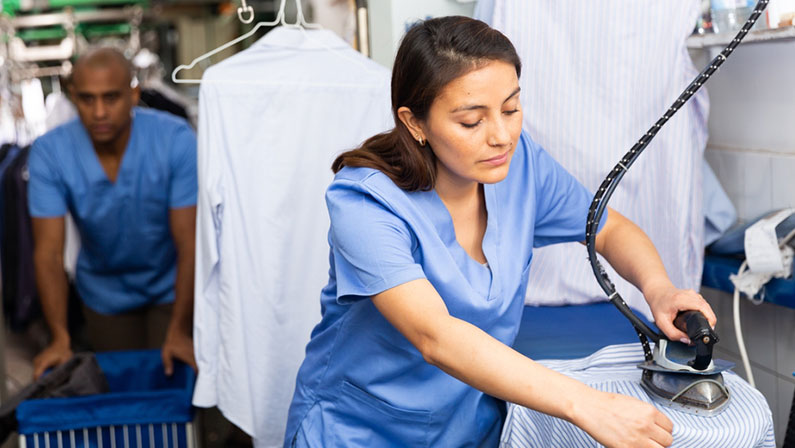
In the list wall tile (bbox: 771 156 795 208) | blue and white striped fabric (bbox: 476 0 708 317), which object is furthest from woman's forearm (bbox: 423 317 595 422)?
wall tile (bbox: 771 156 795 208)

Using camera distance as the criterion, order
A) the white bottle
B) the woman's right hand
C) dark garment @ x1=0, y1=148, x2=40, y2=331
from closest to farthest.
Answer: the woman's right hand < the white bottle < dark garment @ x1=0, y1=148, x2=40, y2=331

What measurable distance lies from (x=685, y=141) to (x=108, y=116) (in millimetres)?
1674

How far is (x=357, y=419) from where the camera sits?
1.42 meters

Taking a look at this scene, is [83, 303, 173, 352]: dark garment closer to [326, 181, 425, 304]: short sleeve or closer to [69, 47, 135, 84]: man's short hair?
[69, 47, 135, 84]: man's short hair

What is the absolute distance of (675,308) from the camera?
129 centimetres

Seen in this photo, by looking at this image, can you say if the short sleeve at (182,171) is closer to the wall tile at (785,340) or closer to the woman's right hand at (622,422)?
the wall tile at (785,340)

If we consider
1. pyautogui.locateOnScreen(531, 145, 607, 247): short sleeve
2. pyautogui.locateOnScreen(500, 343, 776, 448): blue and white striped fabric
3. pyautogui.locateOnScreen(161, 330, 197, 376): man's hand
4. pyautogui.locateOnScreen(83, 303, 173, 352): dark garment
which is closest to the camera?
pyautogui.locateOnScreen(500, 343, 776, 448): blue and white striped fabric

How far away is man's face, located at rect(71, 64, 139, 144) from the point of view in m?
2.60

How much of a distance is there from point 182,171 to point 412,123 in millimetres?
1467

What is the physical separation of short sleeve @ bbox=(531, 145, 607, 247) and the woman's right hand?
A: 567 millimetres

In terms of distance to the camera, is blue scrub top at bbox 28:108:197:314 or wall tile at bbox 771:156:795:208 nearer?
wall tile at bbox 771:156:795:208

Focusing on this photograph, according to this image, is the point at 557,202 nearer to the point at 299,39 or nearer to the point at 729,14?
the point at 729,14

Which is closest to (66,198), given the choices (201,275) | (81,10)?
(201,275)

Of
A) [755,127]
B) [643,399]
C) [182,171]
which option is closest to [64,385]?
[182,171]
